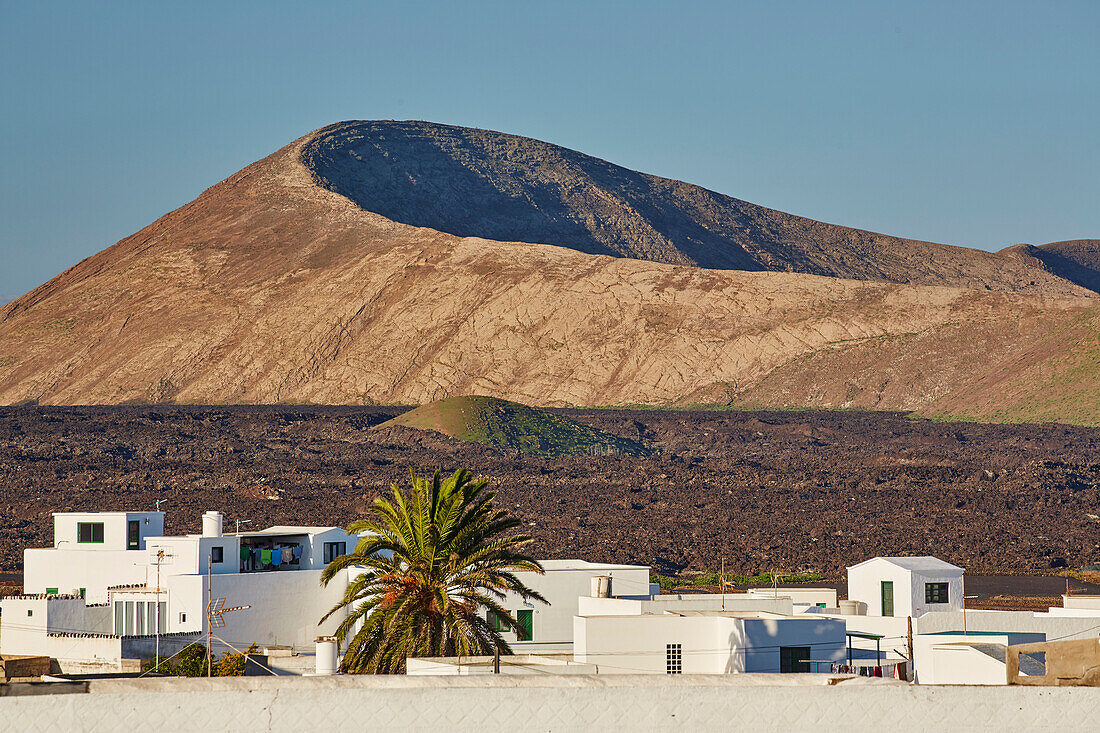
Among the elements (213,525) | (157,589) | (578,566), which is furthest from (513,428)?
(157,589)

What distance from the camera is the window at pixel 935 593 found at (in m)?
38.1

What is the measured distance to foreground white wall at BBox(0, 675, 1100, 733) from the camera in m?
13.8

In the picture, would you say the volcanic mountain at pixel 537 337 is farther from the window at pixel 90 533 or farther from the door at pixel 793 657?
the door at pixel 793 657

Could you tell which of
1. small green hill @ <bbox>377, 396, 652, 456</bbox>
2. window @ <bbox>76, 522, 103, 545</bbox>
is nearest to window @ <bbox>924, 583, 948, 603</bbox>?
window @ <bbox>76, 522, 103, 545</bbox>

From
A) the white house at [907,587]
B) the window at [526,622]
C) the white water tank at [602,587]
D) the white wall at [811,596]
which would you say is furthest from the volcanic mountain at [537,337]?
the window at [526,622]

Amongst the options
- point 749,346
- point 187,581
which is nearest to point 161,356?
point 749,346

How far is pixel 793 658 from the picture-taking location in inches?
1044

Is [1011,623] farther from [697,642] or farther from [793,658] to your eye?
[697,642]

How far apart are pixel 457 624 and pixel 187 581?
1301cm

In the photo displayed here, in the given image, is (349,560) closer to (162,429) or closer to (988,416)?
(162,429)

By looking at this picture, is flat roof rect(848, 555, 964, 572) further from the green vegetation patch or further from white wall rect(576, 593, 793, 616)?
the green vegetation patch

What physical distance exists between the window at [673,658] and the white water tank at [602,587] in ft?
27.7

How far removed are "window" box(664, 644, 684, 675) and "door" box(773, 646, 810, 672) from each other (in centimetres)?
181

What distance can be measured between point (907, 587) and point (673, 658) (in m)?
13.5
